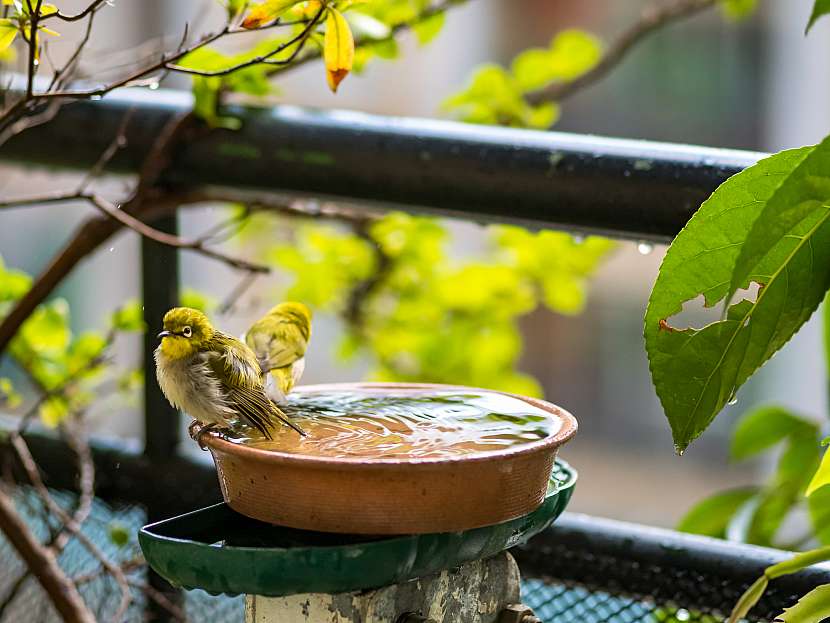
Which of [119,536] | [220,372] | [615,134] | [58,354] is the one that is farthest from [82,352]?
[615,134]

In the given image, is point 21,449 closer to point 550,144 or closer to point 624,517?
point 550,144

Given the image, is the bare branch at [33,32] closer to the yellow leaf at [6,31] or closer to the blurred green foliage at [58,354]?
the yellow leaf at [6,31]

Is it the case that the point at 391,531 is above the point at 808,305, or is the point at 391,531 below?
below

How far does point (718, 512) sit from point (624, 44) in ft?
2.07

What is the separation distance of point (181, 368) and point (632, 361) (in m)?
5.10

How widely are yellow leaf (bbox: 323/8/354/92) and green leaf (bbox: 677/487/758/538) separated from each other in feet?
2.36

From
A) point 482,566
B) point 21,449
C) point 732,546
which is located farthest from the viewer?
point 21,449

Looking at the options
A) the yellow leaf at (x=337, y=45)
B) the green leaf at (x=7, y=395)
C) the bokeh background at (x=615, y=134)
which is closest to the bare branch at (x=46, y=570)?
the green leaf at (x=7, y=395)

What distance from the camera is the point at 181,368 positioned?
2.53ft

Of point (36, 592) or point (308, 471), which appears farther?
point (36, 592)

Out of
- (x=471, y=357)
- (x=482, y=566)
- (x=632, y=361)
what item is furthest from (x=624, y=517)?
(x=482, y=566)

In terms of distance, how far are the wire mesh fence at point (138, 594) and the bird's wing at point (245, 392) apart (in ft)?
1.26

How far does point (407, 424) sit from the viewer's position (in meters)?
0.74

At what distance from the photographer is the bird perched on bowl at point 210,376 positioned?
2.40ft
